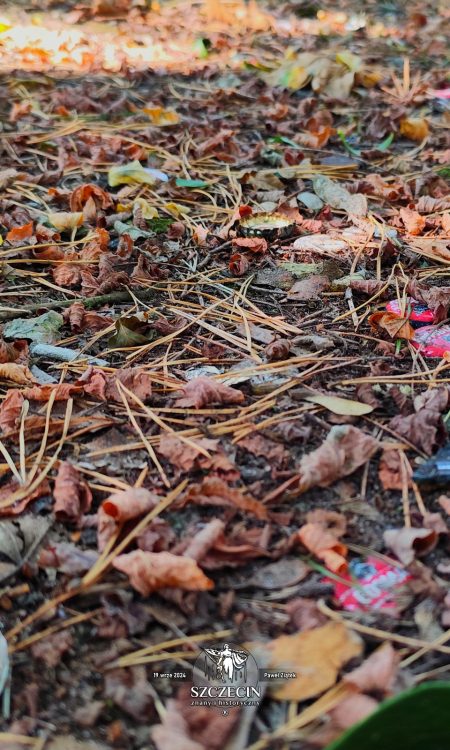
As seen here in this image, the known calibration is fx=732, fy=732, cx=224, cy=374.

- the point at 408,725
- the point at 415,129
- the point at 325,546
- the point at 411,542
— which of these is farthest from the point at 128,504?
the point at 415,129

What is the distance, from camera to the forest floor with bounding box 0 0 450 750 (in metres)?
1.08

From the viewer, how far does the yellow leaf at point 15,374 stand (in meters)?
1.67

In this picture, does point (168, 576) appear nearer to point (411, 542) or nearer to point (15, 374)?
point (411, 542)

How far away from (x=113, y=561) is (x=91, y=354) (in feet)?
2.32

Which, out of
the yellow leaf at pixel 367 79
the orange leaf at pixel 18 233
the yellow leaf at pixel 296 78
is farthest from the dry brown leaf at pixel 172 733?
the yellow leaf at pixel 367 79

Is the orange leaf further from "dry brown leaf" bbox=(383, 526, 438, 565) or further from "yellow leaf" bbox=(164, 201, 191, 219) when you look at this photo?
"dry brown leaf" bbox=(383, 526, 438, 565)

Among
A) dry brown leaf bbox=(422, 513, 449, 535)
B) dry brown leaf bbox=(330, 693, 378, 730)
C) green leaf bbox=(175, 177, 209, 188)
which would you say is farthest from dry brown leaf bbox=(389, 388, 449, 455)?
green leaf bbox=(175, 177, 209, 188)

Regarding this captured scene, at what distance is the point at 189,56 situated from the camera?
4.36 metres

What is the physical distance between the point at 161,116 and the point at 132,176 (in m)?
0.77

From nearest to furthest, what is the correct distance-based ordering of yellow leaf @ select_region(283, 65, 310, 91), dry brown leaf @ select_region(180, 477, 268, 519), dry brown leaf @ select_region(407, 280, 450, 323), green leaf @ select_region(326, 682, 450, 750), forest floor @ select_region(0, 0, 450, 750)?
1. green leaf @ select_region(326, 682, 450, 750)
2. forest floor @ select_region(0, 0, 450, 750)
3. dry brown leaf @ select_region(180, 477, 268, 519)
4. dry brown leaf @ select_region(407, 280, 450, 323)
5. yellow leaf @ select_region(283, 65, 310, 91)

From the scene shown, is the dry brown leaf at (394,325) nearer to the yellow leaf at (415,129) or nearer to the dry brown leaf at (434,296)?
the dry brown leaf at (434,296)

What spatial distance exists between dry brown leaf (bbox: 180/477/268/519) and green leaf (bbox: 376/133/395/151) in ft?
6.98

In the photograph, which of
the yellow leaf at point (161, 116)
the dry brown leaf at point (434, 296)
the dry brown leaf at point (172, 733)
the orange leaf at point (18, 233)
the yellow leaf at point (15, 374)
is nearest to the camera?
the dry brown leaf at point (172, 733)

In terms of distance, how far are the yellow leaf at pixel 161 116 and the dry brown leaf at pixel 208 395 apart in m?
2.06
